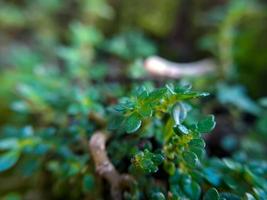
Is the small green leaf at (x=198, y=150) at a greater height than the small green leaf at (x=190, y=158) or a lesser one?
greater

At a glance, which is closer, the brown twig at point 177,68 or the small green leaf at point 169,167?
the small green leaf at point 169,167

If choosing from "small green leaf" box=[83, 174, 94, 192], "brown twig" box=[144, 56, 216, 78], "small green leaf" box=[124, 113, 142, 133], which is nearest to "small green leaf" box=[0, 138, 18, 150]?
"small green leaf" box=[83, 174, 94, 192]

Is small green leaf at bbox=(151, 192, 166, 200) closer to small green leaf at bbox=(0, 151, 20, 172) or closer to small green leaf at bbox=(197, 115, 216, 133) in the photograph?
small green leaf at bbox=(197, 115, 216, 133)

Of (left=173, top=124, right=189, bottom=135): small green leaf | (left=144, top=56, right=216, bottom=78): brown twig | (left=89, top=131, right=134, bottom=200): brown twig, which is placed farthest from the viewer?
(left=144, top=56, right=216, bottom=78): brown twig

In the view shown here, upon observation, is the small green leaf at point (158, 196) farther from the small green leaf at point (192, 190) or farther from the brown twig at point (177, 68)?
the brown twig at point (177, 68)

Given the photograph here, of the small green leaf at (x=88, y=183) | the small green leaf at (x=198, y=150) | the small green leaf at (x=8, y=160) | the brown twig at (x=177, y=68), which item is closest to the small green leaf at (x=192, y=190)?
the small green leaf at (x=198, y=150)

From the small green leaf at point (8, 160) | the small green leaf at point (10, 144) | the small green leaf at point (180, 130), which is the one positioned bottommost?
the small green leaf at point (8, 160)
